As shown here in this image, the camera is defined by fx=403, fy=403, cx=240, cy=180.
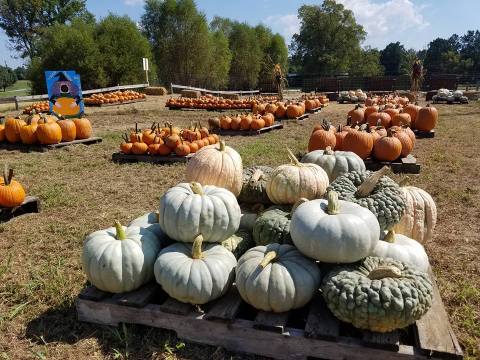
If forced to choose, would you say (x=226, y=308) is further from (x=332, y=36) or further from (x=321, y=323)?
(x=332, y=36)

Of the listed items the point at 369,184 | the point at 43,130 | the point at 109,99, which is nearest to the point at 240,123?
the point at 43,130

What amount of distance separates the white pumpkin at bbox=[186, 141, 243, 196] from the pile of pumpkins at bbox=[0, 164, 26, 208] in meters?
2.18

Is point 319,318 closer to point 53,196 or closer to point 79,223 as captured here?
point 79,223

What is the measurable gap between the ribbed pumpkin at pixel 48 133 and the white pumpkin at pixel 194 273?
20.5 feet

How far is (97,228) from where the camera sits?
415 centimetres

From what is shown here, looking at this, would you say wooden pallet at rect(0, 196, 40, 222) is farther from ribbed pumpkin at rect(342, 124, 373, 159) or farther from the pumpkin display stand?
ribbed pumpkin at rect(342, 124, 373, 159)

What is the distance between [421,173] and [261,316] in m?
4.64

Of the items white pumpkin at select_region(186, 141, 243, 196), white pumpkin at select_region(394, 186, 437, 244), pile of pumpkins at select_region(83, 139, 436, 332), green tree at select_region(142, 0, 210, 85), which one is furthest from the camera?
green tree at select_region(142, 0, 210, 85)

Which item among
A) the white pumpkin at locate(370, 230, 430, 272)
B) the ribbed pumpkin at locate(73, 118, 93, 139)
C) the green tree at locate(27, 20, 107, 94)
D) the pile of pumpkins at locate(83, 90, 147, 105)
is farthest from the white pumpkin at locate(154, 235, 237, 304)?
the green tree at locate(27, 20, 107, 94)

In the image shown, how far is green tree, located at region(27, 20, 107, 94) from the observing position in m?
24.5

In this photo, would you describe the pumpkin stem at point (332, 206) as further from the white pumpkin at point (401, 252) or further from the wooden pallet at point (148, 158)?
the wooden pallet at point (148, 158)

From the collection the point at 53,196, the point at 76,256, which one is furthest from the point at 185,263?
the point at 53,196

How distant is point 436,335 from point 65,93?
11.5 metres

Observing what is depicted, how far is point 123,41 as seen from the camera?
25953 mm
